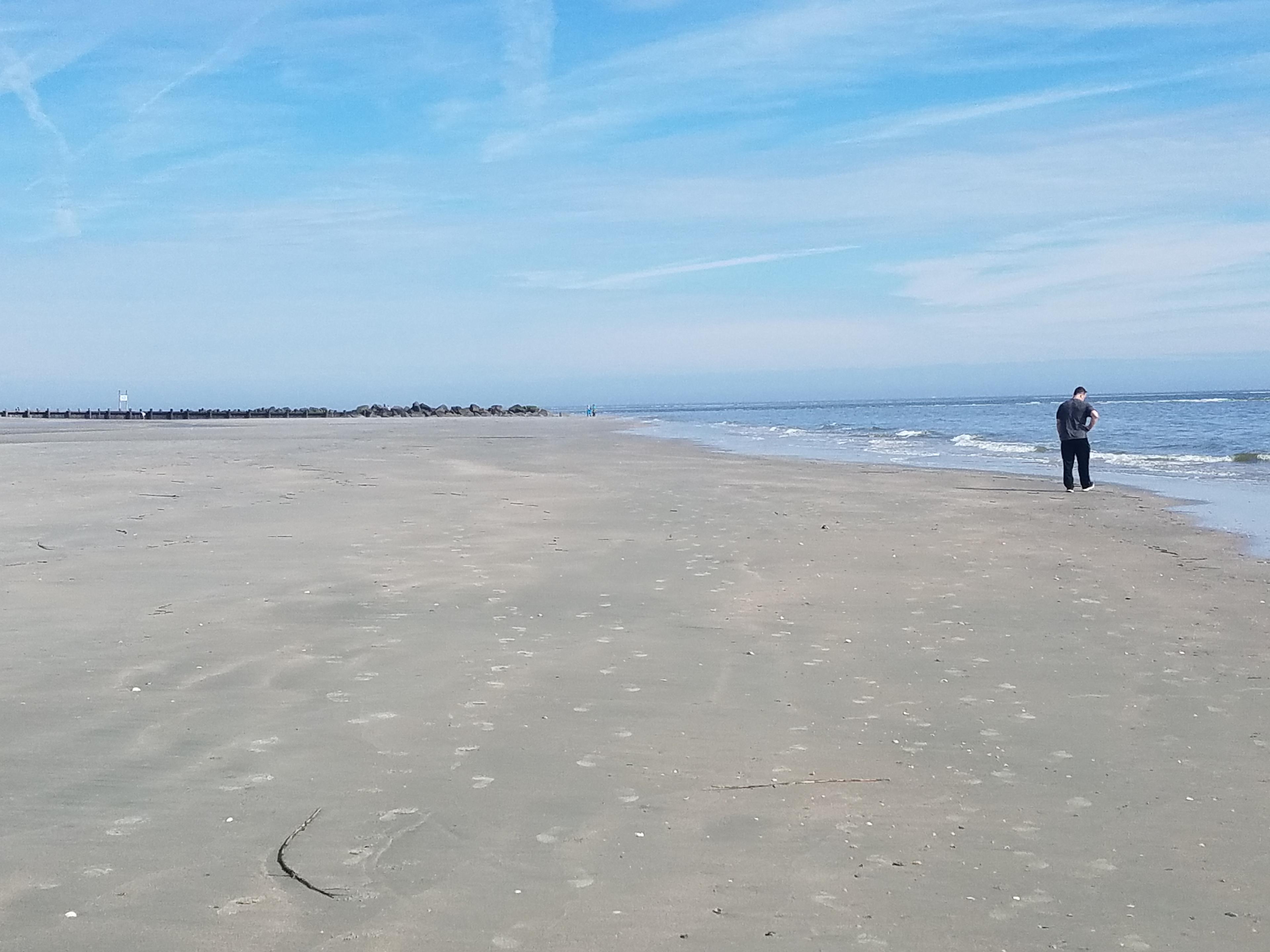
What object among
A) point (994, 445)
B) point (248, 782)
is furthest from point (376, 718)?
point (994, 445)

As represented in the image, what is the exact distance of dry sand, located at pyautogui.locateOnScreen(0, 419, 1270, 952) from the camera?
11.9ft

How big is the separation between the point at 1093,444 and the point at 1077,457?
715 inches

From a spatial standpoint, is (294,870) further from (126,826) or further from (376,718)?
(376,718)

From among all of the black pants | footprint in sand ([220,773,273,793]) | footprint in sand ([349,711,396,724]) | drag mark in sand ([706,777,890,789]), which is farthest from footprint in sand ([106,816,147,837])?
the black pants

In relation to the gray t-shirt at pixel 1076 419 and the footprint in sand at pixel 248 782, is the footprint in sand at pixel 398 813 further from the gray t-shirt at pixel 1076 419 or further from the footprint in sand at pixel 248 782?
the gray t-shirt at pixel 1076 419

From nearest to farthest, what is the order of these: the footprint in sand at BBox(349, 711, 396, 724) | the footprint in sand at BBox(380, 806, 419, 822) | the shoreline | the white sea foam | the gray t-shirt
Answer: the footprint in sand at BBox(380, 806, 419, 822) → the footprint in sand at BBox(349, 711, 396, 724) → the shoreline → the gray t-shirt → the white sea foam

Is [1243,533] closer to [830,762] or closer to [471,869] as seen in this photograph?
[830,762]

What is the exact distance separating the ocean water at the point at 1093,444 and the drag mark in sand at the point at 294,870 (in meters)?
10.2

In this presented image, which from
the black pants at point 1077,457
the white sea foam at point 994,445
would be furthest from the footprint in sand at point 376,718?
the white sea foam at point 994,445

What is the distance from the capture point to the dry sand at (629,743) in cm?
362

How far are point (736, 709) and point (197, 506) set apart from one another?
11.3 meters

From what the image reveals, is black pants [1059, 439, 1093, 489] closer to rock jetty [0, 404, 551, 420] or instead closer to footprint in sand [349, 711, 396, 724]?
footprint in sand [349, 711, 396, 724]

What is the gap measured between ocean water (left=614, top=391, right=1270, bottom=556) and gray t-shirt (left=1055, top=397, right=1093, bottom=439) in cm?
169

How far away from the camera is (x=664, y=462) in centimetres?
2648
